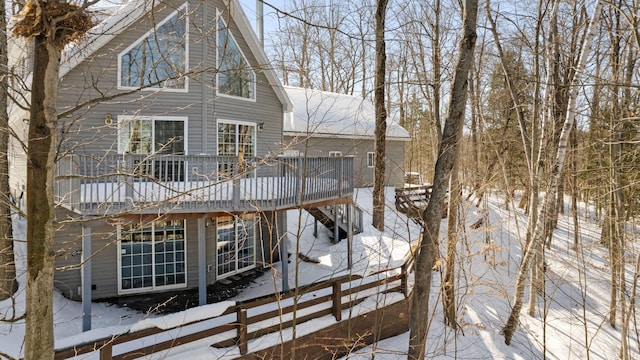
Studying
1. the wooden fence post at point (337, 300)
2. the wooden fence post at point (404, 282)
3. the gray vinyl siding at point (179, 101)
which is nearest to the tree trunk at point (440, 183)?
the wooden fence post at point (337, 300)

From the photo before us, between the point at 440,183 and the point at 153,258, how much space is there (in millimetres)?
7481

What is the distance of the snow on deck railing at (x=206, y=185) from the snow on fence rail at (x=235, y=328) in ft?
5.95

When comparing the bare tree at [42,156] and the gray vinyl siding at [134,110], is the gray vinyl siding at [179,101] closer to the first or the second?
the gray vinyl siding at [134,110]

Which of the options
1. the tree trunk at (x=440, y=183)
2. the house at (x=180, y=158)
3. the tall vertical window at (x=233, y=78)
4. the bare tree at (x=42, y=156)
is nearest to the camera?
the bare tree at (x=42, y=156)

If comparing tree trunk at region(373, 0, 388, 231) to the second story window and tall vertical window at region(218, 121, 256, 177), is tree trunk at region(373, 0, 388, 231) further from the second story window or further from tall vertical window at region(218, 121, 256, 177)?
the second story window

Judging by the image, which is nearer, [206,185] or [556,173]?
[206,185]

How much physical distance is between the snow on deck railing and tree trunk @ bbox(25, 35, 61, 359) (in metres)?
3.12

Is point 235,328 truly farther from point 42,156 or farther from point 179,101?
point 179,101

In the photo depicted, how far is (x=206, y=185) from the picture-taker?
6.09 m

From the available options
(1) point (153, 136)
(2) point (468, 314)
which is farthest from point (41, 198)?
(2) point (468, 314)

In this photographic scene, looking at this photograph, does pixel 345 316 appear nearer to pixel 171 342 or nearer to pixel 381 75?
pixel 171 342

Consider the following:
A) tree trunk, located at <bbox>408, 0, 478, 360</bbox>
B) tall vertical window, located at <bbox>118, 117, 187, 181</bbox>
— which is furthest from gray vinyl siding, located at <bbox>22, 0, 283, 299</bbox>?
tree trunk, located at <bbox>408, 0, 478, 360</bbox>

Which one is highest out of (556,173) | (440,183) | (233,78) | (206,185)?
(233,78)

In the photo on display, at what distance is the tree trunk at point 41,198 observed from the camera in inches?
99.7
